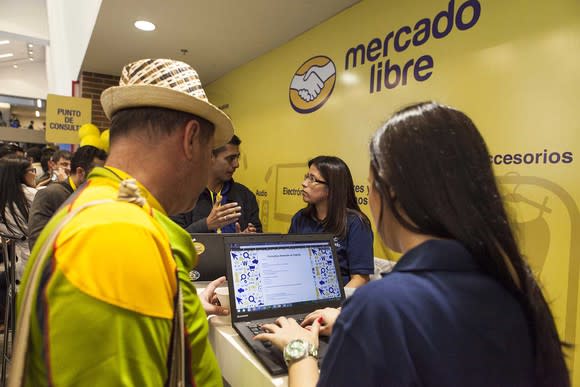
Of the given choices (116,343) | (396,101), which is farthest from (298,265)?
(396,101)

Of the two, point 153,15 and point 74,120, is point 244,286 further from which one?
point 74,120

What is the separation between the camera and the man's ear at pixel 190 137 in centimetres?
88

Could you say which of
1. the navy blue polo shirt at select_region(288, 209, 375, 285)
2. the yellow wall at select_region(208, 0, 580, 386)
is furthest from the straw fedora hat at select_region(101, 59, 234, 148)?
the navy blue polo shirt at select_region(288, 209, 375, 285)

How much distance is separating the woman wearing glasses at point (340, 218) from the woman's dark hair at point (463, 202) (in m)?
1.35

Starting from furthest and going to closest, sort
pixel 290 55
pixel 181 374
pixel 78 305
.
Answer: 1. pixel 290 55
2. pixel 181 374
3. pixel 78 305

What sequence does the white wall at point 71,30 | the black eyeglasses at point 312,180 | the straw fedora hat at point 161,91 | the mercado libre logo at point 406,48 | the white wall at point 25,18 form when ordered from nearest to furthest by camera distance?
the straw fedora hat at point 161,91, the mercado libre logo at point 406,48, the black eyeglasses at point 312,180, the white wall at point 71,30, the white wall at point 25,18

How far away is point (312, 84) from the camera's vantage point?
3.23 m

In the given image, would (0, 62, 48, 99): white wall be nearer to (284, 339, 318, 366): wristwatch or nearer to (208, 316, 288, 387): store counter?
(208, 316, 288, 387): store counter

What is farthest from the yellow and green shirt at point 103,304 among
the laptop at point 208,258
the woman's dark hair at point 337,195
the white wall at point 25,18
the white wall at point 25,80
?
the white wall at point 25,80

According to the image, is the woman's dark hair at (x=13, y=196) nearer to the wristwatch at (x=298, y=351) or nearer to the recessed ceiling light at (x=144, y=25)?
the recessed ceiling light at (x=144, y=25)

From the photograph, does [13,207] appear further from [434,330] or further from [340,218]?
[434,330]

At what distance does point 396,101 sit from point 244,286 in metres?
1.73

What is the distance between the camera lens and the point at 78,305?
58 cm

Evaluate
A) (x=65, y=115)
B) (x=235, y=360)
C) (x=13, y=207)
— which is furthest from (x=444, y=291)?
(x=65, y=115)
